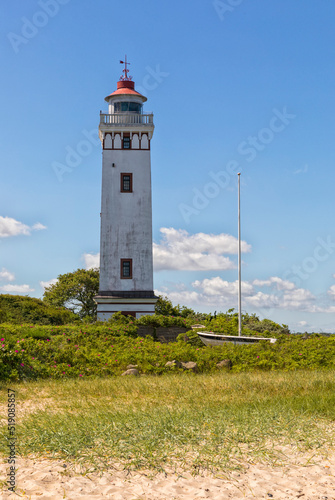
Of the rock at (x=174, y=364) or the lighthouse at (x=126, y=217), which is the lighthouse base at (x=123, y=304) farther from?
the rock at (x=174, y=364)

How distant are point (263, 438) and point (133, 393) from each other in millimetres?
4384

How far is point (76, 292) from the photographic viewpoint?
3659 cm

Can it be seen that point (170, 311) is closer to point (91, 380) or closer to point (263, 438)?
point (91, 380)

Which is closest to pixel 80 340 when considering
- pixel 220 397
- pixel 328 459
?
pixel 220 397

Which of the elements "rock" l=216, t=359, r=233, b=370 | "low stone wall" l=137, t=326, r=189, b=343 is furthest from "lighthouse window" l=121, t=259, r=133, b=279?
"rock" l=216, t=359, r=233, b=370

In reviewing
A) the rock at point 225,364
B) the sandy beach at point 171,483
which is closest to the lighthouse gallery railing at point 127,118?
the rock at point 225,364

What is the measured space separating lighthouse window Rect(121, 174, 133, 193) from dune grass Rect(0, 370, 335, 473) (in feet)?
68.0

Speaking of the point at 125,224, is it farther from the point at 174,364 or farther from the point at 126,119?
the point at 174,364

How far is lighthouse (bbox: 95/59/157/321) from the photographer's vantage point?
2997cm

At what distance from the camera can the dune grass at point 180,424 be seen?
6.43 m

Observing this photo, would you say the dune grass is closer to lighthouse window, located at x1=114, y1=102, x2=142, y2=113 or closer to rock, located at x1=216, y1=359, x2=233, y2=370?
rock, located at x1=216, y1=359, x2=233, y2=370

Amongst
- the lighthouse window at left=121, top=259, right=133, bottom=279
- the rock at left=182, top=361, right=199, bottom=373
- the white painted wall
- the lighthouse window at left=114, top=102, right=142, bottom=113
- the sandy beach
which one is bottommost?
the sandy beach

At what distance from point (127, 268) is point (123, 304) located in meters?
2.20

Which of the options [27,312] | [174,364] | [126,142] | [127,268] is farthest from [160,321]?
[126,142]
